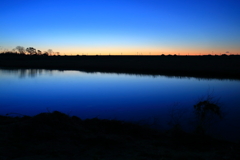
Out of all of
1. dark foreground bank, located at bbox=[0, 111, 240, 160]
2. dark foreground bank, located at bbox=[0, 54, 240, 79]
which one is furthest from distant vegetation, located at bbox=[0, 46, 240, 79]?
dark foreground bank, located at bbox=[0, 111, 240, 160]

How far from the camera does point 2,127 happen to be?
6.22m

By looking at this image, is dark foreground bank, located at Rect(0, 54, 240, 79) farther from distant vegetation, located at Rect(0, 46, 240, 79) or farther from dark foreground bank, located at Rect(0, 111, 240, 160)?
dark foreground bank, located at Rect(0, 111, 240, 160)

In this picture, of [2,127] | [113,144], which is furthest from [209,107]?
[2,127]

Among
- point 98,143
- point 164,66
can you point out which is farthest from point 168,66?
point 98,143

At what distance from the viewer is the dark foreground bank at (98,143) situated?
4734 mm

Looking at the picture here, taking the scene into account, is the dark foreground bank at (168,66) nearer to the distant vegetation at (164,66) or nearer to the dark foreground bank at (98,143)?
the distant vegetation at (164,66)

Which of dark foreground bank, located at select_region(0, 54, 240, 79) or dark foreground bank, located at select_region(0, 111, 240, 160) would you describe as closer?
dark foreground bank, located at select_region(0, 111, 240, 160)

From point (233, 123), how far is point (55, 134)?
→ 6702 millimetres

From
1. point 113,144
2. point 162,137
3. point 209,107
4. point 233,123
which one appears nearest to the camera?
point 113,144

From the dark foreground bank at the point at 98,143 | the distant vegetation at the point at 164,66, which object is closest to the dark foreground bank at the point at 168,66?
the distant vegetation at the point at 164,66

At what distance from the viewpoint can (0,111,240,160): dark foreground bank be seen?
186 inches

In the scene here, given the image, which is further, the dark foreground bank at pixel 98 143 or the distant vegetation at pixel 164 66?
the distant vegetation at pixel 164 66

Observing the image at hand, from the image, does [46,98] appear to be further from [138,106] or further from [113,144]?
[113,144]

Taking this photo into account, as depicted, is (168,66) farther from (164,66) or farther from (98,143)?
(98,143)
